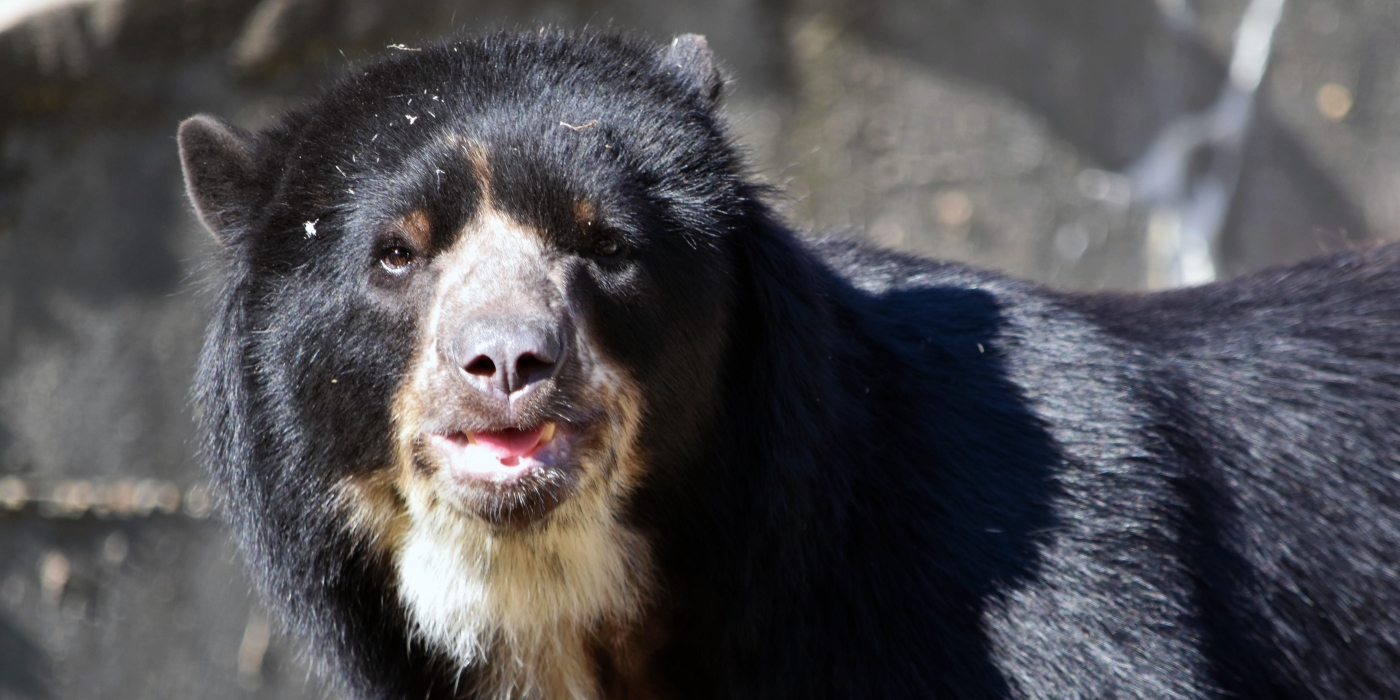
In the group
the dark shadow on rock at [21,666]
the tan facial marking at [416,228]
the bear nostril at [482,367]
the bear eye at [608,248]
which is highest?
the bear eye at [608,248]

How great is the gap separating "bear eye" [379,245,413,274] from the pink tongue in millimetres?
464

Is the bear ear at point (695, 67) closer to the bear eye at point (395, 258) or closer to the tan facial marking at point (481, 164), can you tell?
the tan facial marking at point (481, 164)

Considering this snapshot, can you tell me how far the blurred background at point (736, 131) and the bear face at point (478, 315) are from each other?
3.23 meters

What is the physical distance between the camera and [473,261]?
285 cm

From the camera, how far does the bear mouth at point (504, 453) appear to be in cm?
274

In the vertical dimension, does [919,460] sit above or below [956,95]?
below

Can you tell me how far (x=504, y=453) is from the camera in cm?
275

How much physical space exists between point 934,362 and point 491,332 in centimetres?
126

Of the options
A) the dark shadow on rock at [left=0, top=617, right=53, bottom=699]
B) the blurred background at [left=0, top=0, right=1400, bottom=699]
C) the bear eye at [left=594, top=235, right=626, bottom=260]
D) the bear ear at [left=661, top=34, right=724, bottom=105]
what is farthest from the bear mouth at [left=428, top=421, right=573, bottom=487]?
the dark shadow on rock at [left=0, top=617, right=53, bottom=699]

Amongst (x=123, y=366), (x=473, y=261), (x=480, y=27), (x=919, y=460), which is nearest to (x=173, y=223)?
(x=123, y=366)

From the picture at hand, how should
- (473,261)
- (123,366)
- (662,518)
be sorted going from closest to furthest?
(473,261), (662,518), (123,366)

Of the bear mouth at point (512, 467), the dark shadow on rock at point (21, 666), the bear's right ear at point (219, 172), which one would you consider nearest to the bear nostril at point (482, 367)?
the bear mouth at point (512, 467)

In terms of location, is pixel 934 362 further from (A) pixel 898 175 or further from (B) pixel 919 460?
(A) pixel 898 175

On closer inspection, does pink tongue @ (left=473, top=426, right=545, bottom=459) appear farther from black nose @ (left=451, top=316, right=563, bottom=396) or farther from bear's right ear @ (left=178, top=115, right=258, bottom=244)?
bear's right ear @ (left=178, top=115, right=258, bottom=244)
